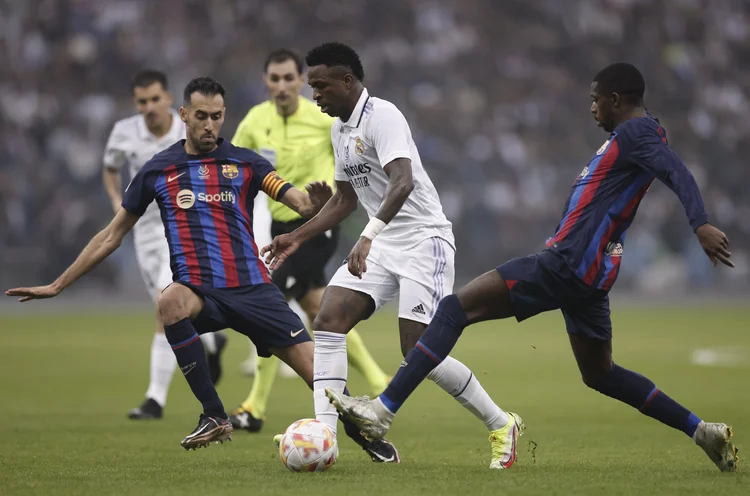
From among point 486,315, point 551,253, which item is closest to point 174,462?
point 486,315

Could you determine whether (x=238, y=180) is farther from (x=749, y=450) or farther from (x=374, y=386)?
(x=749, y=450)

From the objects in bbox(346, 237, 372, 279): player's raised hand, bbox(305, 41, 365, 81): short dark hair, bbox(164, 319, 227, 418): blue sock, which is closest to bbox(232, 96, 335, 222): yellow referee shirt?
bbox(305, 41, 365, 81): short dark hair

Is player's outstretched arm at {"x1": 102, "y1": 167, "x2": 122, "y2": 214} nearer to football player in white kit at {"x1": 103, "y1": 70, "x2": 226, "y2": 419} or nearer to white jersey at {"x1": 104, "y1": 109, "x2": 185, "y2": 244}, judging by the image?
football player in white kit at {"x1": 103, "y1": 70, "x2": 226, "y2": 419}

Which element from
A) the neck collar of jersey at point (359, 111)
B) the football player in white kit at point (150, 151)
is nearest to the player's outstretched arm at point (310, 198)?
the neck collar of jersey at point (359, 111)

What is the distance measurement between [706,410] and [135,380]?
228 inches

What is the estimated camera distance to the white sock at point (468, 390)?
6.22 meters

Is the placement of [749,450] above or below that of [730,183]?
below

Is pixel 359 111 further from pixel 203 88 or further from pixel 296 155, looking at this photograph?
pixel 296 155

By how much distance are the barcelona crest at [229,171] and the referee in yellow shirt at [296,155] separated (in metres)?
2.16

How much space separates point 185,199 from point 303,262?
237 centimetres

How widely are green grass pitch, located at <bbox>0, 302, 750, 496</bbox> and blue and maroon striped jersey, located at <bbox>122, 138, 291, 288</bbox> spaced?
1101 millimetres

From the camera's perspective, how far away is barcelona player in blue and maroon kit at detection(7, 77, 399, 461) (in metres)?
6.30

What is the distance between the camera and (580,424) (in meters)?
8.35

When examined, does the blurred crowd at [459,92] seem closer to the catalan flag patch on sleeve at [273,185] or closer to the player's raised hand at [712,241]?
the catalan flag patch on sleeve at [273,185]
